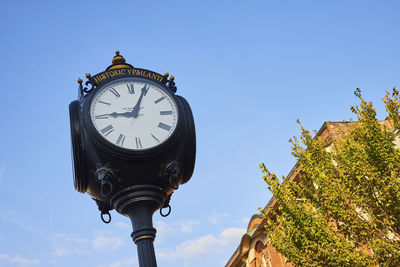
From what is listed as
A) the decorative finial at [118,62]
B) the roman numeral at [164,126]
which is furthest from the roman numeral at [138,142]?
the decorative finial at [118,62]

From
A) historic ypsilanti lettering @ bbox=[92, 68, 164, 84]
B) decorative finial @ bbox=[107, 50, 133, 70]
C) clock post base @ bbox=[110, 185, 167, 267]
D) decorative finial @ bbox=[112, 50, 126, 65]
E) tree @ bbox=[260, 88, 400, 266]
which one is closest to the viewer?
clock post base @ bbox=[110, 185, 167, 267]

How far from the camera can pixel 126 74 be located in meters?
3.65

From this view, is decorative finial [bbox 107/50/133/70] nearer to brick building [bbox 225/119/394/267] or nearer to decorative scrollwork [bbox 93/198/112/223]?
decorative scrollwork [bbox 93/198/112/223]

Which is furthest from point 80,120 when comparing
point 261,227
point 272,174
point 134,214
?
point 261,227

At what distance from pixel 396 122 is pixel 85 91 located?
8.95 meters

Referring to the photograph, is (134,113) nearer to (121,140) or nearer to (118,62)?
(121,140)

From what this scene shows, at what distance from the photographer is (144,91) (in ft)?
11.7

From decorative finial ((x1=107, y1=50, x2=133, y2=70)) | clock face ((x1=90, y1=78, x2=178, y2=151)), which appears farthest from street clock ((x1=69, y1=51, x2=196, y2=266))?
decorative finial ((x1=107, y1=50, x2=133, y2=70))

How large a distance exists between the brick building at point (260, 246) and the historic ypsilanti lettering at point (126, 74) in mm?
Result: 15269

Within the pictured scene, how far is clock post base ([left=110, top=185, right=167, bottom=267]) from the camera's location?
9.93ft

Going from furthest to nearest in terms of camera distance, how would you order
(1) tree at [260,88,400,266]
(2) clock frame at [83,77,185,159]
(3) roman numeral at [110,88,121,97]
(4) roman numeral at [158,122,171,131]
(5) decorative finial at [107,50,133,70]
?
(1) tree at [260,88,400,266], (5) decorative finial at [107,50,133,70], (3) roman numeral at [110,88,121,97], (4) roman numeral at [158,122,171,131], (2) clock frame at [83,77,185,159]

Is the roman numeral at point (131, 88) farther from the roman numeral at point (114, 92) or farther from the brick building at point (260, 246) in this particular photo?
the brick building at point (260, 246)

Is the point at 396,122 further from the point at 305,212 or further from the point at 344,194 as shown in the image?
the point at 305,212

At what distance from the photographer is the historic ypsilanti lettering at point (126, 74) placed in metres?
3.59
